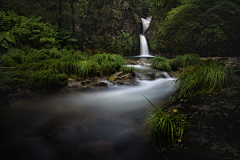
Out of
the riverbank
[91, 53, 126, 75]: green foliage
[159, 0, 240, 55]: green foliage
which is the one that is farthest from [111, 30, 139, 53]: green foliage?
the riverbank

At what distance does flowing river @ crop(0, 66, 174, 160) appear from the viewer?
185 centimetres

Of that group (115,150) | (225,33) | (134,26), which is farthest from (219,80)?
(134,26)

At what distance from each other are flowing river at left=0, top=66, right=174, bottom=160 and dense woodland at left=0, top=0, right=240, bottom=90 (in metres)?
1.41

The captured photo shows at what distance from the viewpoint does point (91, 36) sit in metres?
13.9

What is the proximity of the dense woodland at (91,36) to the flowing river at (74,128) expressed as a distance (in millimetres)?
1414

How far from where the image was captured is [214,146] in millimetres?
1671

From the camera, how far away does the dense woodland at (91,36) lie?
531cm

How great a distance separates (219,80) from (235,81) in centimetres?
51

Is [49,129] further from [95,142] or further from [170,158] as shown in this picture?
[170,158]

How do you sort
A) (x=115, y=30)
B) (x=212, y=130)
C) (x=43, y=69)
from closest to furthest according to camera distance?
→ (x=212, y=130) → (x=43, y=69) → (x=115, y=30)

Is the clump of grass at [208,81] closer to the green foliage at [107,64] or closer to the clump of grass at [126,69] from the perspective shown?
the clump of grass at [126,69]

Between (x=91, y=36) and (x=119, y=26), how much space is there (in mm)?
4073

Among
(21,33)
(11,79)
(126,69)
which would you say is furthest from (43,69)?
(21,33)

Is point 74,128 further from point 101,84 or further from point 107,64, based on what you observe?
point 107,64
